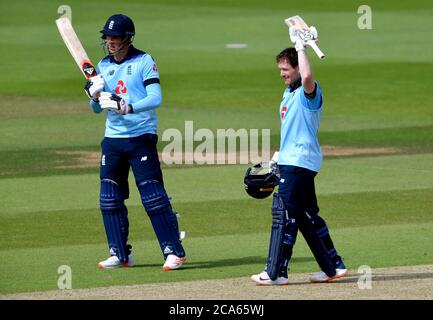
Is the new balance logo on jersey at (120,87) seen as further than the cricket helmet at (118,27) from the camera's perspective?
Yes

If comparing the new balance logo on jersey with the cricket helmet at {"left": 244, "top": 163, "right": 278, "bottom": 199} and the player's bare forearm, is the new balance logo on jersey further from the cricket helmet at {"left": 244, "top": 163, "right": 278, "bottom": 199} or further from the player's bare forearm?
the player's bare forearm

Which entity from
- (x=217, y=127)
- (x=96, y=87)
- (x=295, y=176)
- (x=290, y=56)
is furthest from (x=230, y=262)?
(x=217, y=127)

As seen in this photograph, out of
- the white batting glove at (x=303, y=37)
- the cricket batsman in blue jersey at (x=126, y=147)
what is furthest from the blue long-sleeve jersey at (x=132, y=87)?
the white batting glove at (x=303, y=37)

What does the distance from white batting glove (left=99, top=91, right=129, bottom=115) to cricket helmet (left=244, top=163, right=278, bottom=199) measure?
3.97ft

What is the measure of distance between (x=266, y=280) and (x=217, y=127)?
10.5 m

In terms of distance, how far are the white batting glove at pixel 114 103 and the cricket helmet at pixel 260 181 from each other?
121cm

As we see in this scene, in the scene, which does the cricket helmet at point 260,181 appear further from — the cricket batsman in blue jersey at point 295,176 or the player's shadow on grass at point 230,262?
the player's shadow on grass at point 230,262

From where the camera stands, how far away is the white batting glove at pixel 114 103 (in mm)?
10812

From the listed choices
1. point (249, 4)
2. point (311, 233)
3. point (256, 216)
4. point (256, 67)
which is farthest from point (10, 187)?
point (249, 4)

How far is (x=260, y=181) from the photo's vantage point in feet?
35.5

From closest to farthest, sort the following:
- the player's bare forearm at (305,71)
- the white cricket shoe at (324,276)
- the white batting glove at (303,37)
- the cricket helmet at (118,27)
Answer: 1. the player's bare forearm at (305,71)
2. the white batting glove at (303,37)
3. the white cricket shoe at (324,276)
4. the cricket helmet at (118,27)

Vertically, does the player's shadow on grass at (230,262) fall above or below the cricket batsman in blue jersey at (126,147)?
below

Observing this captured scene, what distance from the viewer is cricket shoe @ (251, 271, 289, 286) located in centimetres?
1044
